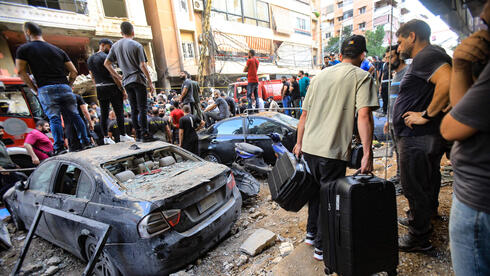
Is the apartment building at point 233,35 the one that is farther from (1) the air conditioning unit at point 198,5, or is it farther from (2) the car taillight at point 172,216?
(2) the car taillight at point 172,216

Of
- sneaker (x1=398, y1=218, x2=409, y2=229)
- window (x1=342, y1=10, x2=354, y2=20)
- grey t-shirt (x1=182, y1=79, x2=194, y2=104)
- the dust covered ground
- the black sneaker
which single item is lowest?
the dust covered ground

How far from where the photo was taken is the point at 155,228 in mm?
2371

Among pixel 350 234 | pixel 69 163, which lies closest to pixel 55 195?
pixel 69 163

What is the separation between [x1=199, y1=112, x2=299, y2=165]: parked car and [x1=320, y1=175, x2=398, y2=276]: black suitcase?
3.61 m

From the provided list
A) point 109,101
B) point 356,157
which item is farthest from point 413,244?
point 109,101

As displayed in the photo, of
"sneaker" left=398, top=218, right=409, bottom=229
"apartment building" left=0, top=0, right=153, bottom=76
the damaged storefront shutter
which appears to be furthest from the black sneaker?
the damaged storefront shutter

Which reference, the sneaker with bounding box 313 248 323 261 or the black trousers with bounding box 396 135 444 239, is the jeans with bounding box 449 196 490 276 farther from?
the sneaker with bounding box 313 248 323 261

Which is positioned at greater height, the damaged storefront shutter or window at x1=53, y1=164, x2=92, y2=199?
the damaged storefront shutter

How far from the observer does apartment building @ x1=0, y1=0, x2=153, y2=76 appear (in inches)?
446

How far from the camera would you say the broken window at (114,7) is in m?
17.3

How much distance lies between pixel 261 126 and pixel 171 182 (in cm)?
349

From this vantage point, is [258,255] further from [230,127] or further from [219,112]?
[219,112]

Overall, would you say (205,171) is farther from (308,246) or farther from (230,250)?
(308,246)

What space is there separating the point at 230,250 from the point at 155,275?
3.47 feet
